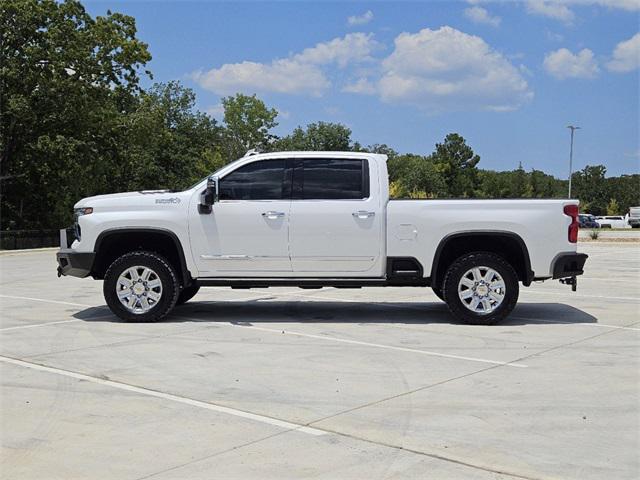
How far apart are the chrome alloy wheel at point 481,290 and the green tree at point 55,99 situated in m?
27.4

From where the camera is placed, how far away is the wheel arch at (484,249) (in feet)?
30.8

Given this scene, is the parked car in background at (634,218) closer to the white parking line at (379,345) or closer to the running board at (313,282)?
the running board at (313,282)

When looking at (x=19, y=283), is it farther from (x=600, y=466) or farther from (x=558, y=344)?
(x=600, y=466)

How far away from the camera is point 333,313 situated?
1068 centimetres

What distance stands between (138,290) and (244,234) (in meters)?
1.55

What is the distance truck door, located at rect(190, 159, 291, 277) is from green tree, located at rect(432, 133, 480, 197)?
82.0 meters

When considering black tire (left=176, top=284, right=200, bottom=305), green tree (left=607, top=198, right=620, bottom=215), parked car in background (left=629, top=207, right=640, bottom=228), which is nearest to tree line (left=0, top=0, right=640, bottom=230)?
black tire (left=176, top=284, right=200, bottom=305)

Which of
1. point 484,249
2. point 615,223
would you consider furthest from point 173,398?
point 615,223

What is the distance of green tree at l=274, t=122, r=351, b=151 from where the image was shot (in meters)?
90.0

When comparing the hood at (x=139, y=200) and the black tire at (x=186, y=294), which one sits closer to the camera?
the hood at (x=139, y=200)

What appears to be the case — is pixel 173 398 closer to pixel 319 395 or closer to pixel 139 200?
pixel 319 395

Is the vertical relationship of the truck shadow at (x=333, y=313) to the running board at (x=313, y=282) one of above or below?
below

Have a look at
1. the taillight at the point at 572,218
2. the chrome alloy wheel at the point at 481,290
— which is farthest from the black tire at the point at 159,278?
the taillight at the point at 572,218

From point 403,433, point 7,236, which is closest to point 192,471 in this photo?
point 403,433
